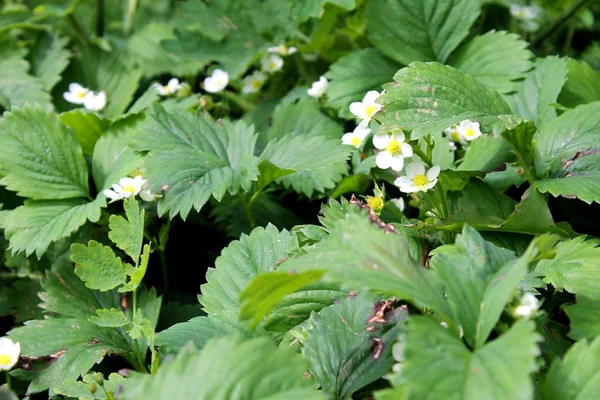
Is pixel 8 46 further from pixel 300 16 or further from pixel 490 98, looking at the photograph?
pixel 490 98

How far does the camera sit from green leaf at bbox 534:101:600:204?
128 cm

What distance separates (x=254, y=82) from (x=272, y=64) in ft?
0.29

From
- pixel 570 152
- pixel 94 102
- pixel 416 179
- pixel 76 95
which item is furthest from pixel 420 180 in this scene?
pixel 76 95

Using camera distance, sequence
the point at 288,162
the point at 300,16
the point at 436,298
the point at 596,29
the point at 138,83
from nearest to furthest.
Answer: the point at 436,298 → the point at 288,162 → the point at 300,16 → the point at 138,83 → the point at 596,29

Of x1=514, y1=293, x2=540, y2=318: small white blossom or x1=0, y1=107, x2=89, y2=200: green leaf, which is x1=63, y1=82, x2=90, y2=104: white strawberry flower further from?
x1=514, y1=293, x2=540, y2=318: small white blossom

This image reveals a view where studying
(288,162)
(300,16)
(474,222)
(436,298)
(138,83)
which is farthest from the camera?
(138,83)

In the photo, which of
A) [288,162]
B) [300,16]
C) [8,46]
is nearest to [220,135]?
[288,162]

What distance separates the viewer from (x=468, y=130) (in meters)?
1.63

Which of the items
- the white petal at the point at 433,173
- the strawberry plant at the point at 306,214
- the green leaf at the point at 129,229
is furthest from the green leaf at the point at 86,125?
the white petal at the point at 433,173

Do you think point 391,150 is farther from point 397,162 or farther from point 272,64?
point 272,64

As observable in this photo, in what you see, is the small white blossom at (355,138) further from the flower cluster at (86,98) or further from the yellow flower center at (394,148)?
the flower cluster at (86,98)

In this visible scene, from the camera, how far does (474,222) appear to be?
4.26ft

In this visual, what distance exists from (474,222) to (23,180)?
111 centimetres

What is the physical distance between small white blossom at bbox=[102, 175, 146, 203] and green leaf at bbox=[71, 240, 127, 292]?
0.72ft
